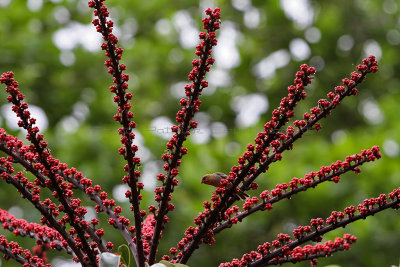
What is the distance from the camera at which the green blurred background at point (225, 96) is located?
10.7 m

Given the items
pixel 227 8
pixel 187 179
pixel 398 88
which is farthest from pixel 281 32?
pixel 187 179

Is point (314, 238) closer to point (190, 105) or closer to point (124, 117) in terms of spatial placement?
point (190, 105)

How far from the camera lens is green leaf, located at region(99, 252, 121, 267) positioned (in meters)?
2.13

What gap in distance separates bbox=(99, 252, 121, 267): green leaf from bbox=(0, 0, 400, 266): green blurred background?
18.4ft

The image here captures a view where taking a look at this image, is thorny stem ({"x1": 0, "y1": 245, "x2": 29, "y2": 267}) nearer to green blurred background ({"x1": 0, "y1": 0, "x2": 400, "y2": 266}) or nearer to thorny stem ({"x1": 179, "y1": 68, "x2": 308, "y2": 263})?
thorny stem ({"x1": 179, "y1": 68, "x2": 308, "y2": 263})

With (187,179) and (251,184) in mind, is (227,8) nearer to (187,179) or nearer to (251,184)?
(187,179)

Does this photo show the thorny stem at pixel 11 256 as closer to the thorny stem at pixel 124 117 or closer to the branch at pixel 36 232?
the branch at pixel 36 232

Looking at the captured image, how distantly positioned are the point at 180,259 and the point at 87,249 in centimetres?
34

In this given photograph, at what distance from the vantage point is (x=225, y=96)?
57.4ft

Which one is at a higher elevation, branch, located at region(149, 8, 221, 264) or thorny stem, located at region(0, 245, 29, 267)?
branch, located at region(149, 8, 221, 264)

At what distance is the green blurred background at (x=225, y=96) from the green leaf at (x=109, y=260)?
18.4 ft

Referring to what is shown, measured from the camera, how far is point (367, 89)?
20.8 meters

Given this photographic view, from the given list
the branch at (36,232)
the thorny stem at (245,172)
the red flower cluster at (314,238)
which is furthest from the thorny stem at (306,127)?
the branch at (36,232)

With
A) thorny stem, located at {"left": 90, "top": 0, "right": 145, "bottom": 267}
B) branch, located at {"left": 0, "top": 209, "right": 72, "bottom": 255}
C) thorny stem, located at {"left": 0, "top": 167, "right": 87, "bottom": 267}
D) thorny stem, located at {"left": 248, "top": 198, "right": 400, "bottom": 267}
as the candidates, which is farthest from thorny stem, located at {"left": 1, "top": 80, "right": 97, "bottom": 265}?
thorny stem, located at {"left": 248, "top": 198, "right": 400, "bottom": 267}
